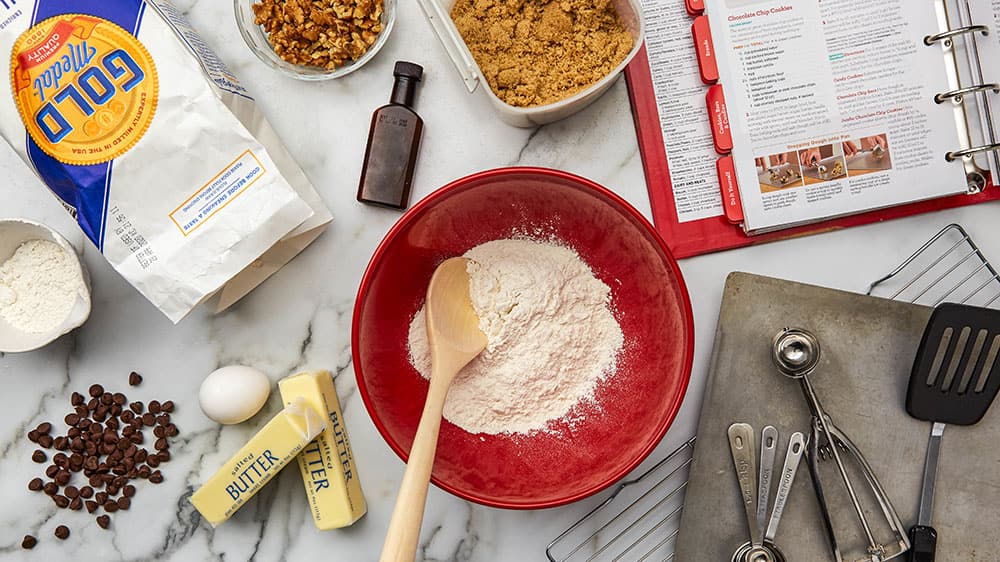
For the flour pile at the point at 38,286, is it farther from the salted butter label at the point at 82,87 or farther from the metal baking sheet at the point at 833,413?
the metal baking sheet at the point at 833,413

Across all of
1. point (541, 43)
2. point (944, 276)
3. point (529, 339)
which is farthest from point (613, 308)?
point (944, 276)

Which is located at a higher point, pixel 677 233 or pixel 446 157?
pixel 446 157

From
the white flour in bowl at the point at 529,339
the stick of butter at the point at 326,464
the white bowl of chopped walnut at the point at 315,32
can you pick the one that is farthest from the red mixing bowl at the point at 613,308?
the white bowl of chopped walnut at the point at 315,32

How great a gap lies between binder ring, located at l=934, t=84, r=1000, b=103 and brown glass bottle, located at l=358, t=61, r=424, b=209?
653mm

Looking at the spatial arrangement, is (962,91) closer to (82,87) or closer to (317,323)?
(317,323)

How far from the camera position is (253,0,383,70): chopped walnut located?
941mm

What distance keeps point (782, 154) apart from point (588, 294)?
317 mm

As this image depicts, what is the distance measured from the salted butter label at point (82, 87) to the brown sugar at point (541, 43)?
37cm

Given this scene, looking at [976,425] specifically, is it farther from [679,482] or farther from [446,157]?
[446,157]

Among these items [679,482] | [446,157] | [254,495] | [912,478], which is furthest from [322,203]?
[912,478]

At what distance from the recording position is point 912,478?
3.14 ft

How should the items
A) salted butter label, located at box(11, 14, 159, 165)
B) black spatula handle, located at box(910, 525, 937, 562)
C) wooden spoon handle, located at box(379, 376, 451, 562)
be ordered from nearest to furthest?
wooden spoon handle, located at box(379, 376, 451, 562) → salted butter label, located at box(11, 14, 159, 165) → black spatula handle, located at box(910, 525, 937, 562)

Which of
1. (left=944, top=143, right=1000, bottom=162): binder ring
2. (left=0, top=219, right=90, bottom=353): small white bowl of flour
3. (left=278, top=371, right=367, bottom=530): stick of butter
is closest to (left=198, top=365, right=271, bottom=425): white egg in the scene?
(left=278, top=371, right=367, bottom=530): stick of butter

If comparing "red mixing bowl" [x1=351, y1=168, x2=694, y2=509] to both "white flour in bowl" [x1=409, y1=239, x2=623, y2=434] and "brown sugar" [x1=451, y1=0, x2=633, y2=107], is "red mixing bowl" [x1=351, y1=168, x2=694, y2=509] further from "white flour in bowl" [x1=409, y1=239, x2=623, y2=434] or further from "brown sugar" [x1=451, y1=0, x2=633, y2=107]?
"brown sugar" [x1=451, y1=0, x2=633, y2=107]
